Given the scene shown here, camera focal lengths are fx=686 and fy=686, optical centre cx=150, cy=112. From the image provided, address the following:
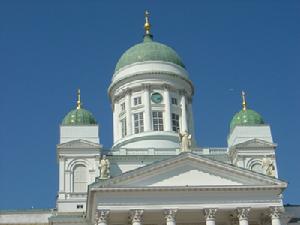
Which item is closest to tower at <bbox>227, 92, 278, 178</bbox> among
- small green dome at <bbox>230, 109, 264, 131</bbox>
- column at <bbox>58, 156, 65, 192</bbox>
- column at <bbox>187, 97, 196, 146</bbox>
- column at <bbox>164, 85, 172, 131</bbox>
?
small green dome at <bbox>230, 109, 264, 131</bbox>

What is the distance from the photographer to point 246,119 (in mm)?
66625

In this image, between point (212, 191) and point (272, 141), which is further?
point (272, 141)

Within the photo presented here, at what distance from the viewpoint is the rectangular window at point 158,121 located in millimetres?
68312

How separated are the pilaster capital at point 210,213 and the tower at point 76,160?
13.4m

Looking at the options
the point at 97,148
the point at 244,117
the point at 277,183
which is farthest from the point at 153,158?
the point at 277,183

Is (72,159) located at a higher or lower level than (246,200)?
higher

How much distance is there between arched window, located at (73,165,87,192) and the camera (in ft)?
204

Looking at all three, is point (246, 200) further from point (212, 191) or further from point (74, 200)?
point (74, 200)

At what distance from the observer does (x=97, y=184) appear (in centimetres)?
5131

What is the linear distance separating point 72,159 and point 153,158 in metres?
7.46

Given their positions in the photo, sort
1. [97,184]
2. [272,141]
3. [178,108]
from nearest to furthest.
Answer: [97,184] < [272,141] < [178,108]

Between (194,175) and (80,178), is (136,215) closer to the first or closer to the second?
(194,175)

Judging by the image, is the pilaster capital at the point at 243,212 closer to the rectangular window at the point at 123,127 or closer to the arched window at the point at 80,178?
the arched window at the point at 80,178

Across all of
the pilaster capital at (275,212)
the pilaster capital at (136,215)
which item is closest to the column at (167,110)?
the pilaster capital at (136,215)
